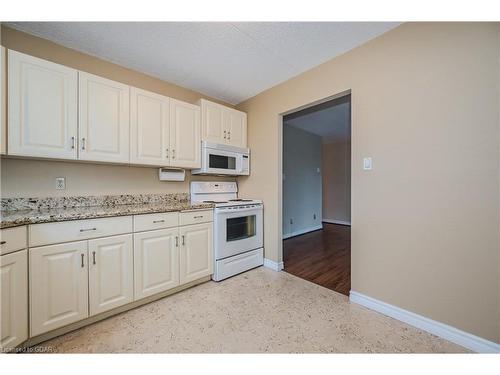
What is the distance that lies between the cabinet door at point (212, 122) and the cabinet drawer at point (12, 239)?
1805mm

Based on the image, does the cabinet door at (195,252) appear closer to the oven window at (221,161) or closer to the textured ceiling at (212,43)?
the oven window at (221,161)

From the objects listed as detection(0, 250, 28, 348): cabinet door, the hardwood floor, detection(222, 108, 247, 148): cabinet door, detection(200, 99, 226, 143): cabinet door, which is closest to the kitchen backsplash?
detection(0, 250, 28, 348): cabinet door

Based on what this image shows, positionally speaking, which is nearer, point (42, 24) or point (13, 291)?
point (13, 291)

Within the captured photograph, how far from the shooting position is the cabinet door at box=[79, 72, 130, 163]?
5.79 feet

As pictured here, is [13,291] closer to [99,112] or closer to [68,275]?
[68,275]

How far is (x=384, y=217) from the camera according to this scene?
5.71 feet

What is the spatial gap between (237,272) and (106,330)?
1341 millimetres

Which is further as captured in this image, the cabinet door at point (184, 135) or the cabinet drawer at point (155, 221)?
the cabinet door at point (184, 135)

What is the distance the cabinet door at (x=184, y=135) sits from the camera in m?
2.32

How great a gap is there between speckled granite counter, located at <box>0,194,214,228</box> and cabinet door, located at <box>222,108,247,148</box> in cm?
107

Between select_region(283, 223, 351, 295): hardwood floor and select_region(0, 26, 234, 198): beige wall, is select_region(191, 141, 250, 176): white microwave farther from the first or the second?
select_region(283, 223, 351, 295): hardwood floor

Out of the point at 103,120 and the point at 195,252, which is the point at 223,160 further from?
the point at 103,120

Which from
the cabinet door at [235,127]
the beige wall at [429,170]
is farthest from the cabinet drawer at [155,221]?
the beige wall at [429,170]
